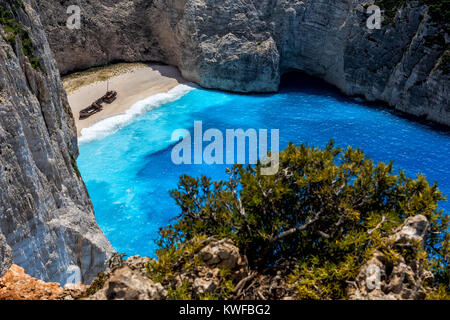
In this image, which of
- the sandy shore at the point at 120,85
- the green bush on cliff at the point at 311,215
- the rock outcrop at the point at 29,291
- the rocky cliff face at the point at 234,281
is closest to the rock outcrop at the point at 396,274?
the rocky cliff face at the point at 234,281

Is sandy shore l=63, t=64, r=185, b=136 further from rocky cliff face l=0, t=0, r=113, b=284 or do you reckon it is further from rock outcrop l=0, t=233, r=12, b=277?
rock outcrop l=0, t=233, r=12, b=277

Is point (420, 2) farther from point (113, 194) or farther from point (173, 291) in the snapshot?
point (173, 291)

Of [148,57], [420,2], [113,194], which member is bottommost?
[113,194]

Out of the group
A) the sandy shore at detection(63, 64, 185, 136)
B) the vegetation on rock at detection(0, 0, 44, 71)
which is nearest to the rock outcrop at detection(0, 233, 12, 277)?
the vegetation on rock at detection(0, 0, 44, 71)

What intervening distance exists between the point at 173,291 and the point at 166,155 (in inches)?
955

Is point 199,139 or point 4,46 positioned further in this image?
point 199,139

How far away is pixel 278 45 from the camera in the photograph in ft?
148

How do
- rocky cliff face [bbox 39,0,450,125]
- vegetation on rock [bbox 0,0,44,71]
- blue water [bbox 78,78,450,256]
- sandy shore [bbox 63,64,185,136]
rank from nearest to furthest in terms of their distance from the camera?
vegetation on rock [bbox 0,0,44,71] → blue water [bbox 78,78,450,256] → sandy shore [bbox 63,64,185,136] → rocky cliff face [bbox 39,0,450,125]

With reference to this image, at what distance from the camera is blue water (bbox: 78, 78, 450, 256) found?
24.3 m

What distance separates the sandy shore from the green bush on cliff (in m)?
28.8

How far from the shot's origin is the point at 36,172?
41.7 feet

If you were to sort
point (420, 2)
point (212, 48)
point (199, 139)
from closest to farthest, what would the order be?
point (199, 139) → point (420, 2) → point (212, 48)

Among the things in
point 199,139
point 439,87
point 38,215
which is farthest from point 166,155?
point 439,87

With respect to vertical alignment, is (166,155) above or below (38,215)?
below
